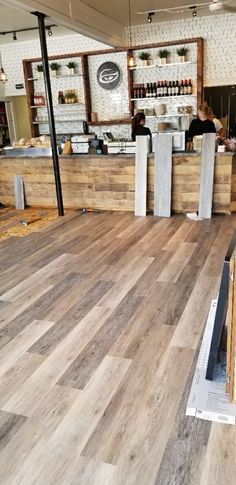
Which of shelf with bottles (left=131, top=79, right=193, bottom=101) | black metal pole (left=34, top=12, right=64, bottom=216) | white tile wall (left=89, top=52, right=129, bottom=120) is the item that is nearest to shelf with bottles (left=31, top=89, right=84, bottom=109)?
white tile wall (left=89, top=52, right=129, bottom=120)

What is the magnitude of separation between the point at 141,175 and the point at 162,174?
350 mm

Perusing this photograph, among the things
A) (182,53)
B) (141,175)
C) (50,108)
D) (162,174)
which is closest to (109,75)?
(182,53)

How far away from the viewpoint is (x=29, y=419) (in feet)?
6.86

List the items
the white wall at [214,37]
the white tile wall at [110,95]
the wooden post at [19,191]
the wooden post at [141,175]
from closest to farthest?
the wooden post at [141,175]
the wooden post at [19,191]
the white wall at [214,37]
the white tile wall at [110,95]

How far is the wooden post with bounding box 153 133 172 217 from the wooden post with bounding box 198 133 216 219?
0.48 m

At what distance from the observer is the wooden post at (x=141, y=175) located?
5999 millimetres

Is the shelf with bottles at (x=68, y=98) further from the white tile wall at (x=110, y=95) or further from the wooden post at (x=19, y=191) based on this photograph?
the wooden post at (x=19, y=191)

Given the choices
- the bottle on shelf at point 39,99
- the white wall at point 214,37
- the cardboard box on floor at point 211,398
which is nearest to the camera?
the cardboard box on floor at point 211,398

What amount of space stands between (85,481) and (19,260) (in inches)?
121

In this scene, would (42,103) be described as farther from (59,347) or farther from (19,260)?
(59,347)

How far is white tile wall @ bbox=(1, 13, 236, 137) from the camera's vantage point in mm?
7953

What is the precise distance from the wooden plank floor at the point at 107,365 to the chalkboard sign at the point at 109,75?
17.9 feet

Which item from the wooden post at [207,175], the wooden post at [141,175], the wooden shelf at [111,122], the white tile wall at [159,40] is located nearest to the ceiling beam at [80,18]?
the white tile wall at [159,40]

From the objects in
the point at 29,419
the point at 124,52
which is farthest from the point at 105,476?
the point at 124,52
